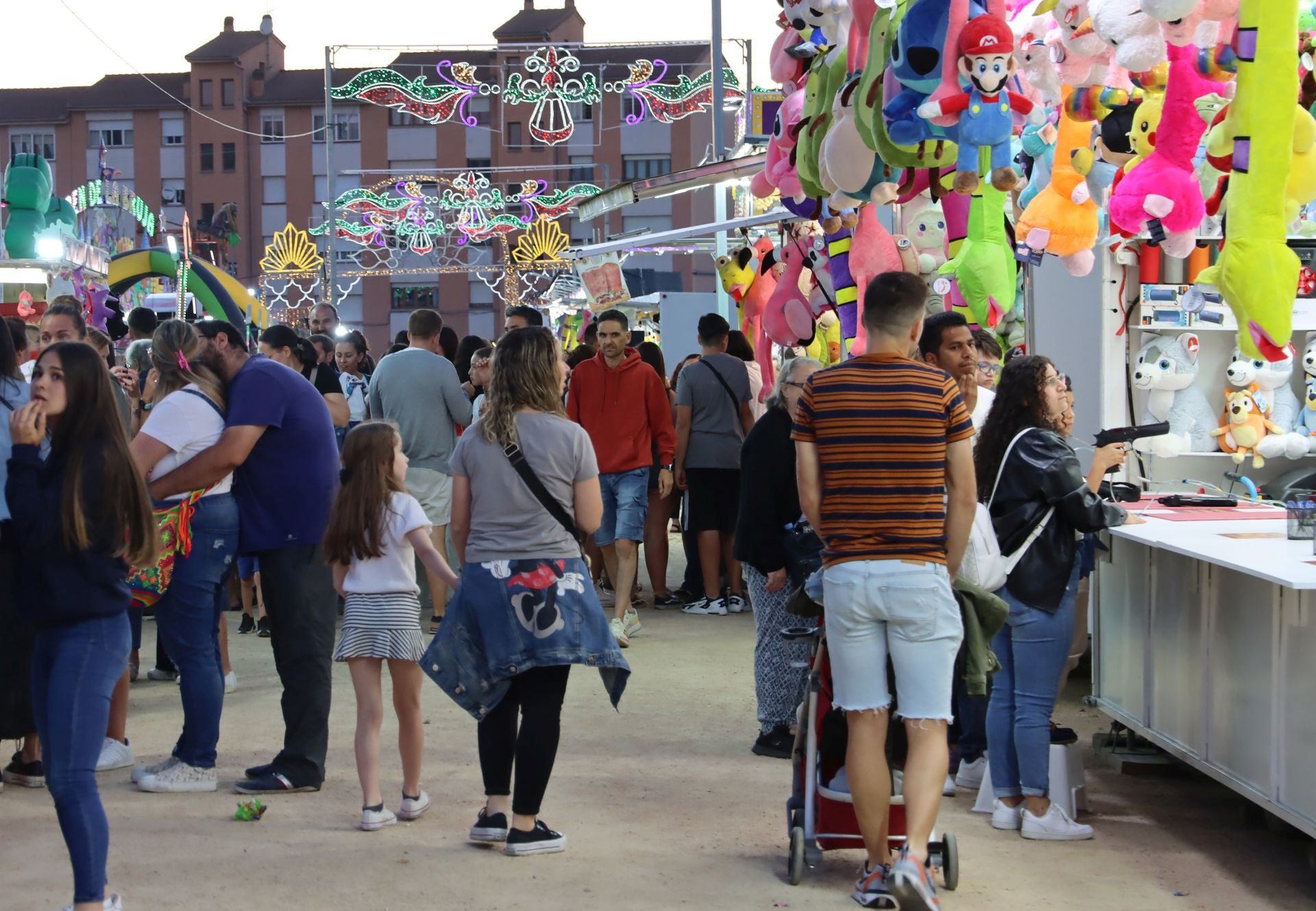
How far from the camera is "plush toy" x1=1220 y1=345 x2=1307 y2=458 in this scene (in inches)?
313

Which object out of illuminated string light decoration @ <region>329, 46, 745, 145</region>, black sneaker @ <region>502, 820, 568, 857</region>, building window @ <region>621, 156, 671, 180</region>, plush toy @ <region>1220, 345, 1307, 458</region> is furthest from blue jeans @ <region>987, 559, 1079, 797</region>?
building window @ <region>621, 156, 671, 180</region>

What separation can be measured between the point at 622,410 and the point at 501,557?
414 centimetres

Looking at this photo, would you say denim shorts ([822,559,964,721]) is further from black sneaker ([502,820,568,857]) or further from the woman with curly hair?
black sneaker ([502,820,568,857])

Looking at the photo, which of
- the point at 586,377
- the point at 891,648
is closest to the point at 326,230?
the point at 586,377

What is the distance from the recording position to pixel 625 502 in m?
8.27

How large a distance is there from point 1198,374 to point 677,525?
4.83m

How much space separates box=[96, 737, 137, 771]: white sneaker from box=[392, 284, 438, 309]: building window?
42.5m

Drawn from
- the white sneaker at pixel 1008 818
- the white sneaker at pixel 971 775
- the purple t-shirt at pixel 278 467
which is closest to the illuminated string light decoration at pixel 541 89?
the purple t-shirt at pixel 278 467

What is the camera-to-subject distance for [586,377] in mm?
8539

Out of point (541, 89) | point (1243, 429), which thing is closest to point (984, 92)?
point (1243, 429)

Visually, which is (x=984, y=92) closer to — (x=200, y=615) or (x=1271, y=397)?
(x=200, y=615)

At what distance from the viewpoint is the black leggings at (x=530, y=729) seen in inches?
170

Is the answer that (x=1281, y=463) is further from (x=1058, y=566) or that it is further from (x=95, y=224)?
(x=95, y=224)

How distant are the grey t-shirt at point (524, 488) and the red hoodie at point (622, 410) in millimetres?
3930
